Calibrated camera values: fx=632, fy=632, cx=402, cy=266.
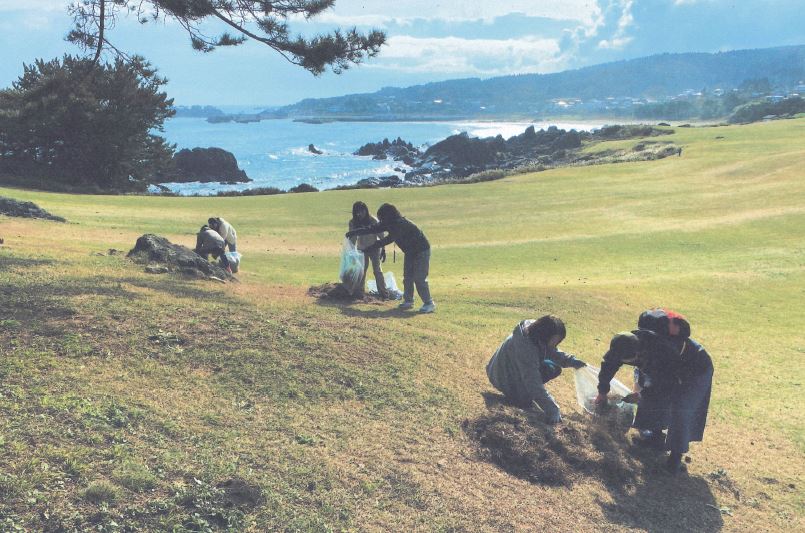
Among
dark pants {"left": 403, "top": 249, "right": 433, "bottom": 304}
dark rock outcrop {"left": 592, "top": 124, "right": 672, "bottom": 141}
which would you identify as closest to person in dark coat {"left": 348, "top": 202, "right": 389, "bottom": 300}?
dark pants {"left": 403, "top": 249, "right": 433, "bottom": 304}

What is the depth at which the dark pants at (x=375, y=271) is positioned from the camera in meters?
13.5

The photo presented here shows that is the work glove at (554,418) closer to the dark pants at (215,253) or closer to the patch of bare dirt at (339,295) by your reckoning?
the patch of bare dirt at (339,295)

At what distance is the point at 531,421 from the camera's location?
7.73 meters

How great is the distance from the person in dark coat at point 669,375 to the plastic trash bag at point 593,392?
45cm

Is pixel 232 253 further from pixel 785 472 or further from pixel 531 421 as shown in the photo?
pixel 785 472

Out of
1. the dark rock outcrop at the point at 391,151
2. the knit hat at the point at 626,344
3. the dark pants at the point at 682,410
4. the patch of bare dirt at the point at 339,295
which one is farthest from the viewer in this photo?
the dark rock outcrop at the point at 391,151

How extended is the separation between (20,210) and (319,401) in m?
20.2

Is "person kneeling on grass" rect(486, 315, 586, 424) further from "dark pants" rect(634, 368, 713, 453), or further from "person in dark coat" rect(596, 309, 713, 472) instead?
"dark pants" rect(634, 368, 713, 453)

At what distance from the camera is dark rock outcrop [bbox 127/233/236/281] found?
14.0 meters

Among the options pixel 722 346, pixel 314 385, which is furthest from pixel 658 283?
pixel 314 385

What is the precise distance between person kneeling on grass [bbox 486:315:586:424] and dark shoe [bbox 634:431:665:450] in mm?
1065

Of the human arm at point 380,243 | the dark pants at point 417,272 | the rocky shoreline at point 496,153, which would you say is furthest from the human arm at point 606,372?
the rocky shoreline at point 496,153

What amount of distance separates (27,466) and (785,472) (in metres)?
8.46

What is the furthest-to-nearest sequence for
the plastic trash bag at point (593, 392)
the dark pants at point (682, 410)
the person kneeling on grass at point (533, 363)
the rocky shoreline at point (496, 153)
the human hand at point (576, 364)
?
the rocky shoreline at point (496, 153), the plastic trash bag at point (593, 392), the human hand at point (576, 364), the person kneeling on grass at point (533, 363), the dark pants at point (682, 410)
